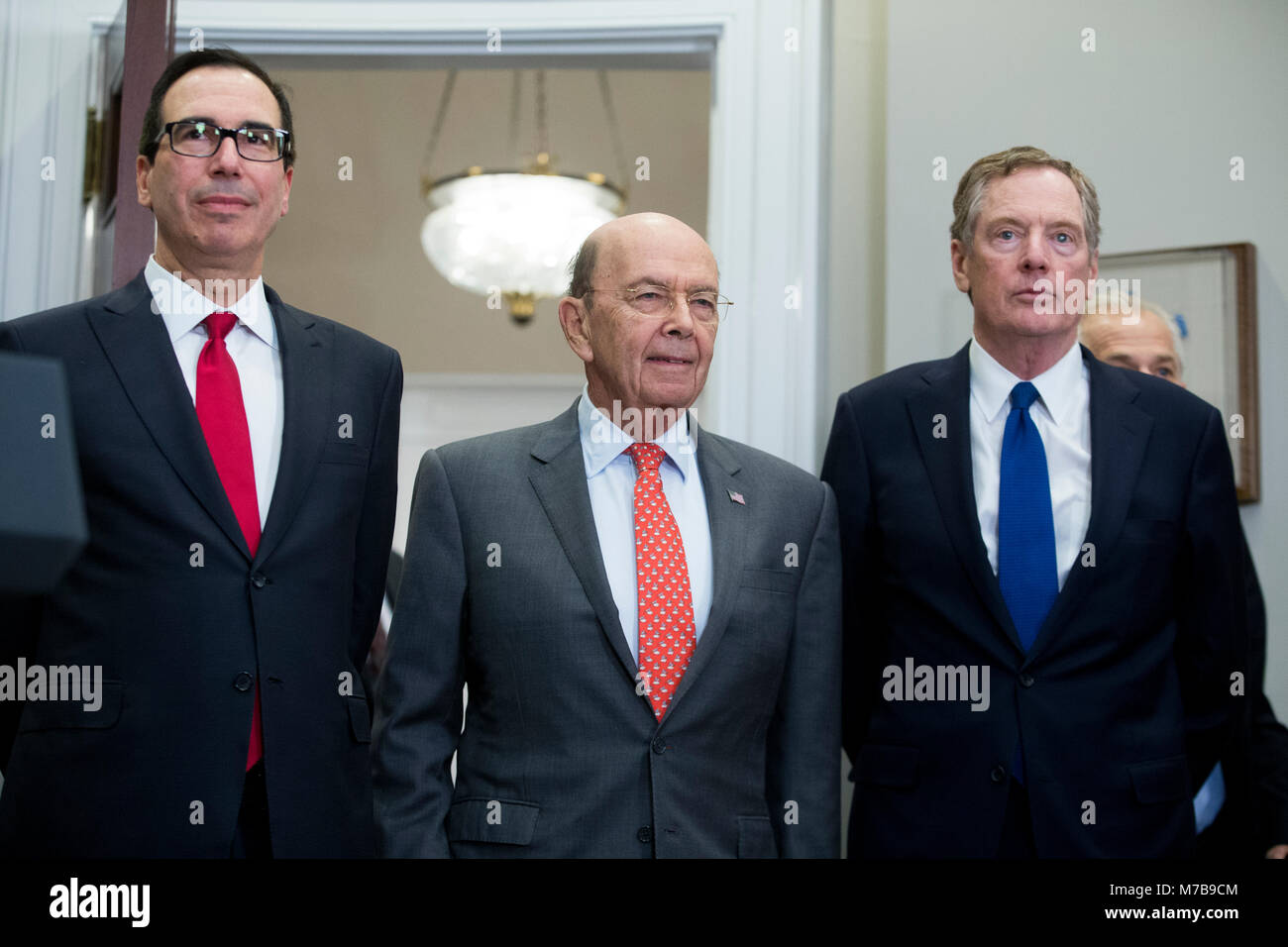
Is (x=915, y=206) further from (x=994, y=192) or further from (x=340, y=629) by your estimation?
(x=340, y=629)

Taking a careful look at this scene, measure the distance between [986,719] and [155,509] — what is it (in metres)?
1.31

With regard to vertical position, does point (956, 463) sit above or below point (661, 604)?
above

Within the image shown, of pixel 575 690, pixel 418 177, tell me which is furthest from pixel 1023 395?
pixel 418 177

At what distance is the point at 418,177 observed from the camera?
630cm

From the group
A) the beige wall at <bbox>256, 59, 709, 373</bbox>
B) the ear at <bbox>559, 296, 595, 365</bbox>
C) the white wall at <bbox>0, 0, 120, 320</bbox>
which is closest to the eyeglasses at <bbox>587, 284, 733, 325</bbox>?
the ear at <bbox>559, 296, 595, 365</bbox>

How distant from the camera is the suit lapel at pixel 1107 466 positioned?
223 centimetres

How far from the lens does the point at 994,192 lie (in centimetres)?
244

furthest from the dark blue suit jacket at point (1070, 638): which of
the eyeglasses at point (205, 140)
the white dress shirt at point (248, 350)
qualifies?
the eyeglasses at point (205, 140)

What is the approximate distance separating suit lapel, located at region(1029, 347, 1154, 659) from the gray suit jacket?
365 millimetres

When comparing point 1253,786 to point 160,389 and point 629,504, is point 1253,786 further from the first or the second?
point 160,389

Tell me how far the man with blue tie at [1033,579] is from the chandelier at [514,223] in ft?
11.0

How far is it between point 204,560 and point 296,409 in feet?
0.87
